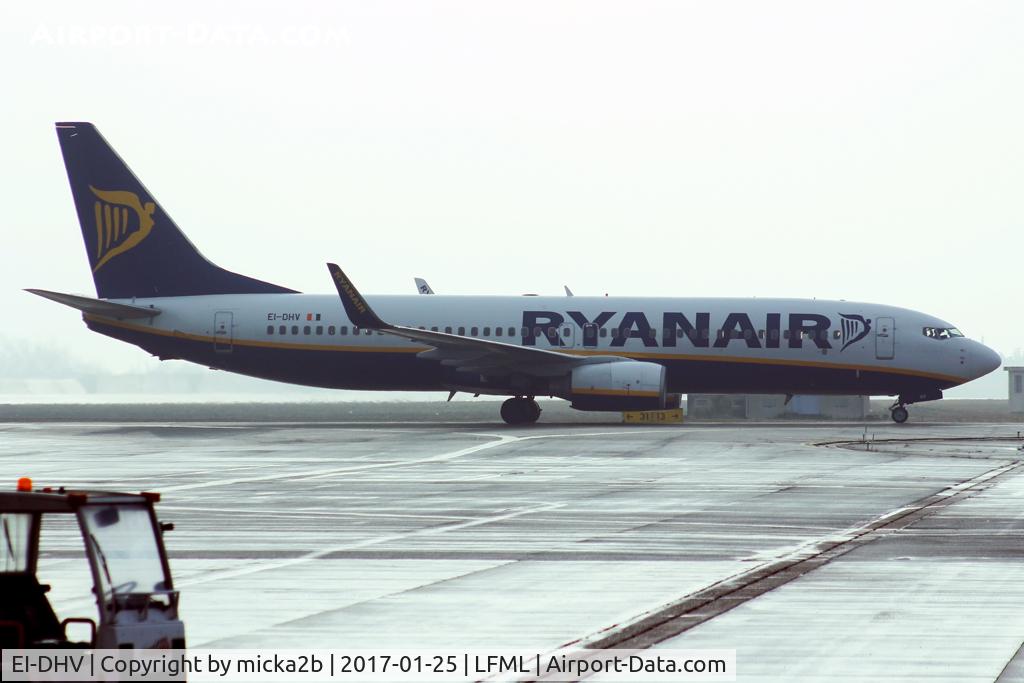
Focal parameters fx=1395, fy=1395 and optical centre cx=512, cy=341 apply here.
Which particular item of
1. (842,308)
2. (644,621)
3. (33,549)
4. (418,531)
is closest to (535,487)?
(418,531)

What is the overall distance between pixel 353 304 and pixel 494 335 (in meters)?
6.22

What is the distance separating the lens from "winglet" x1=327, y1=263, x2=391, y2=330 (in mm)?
45875

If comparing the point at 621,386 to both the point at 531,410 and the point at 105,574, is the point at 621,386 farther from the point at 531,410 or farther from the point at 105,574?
the point at 105,574

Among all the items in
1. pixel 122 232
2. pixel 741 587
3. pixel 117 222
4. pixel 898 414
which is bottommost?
pixel 898 414

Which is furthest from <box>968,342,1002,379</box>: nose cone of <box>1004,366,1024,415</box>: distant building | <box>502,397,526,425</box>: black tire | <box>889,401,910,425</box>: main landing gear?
<box>1004,366,1024,415</box>: distant building

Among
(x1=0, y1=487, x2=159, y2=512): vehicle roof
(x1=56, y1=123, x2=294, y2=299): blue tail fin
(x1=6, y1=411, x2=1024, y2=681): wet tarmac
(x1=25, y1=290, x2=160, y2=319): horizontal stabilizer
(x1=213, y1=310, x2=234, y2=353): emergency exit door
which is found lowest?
(x1=6, y1=411, x2=1024, y2=681): wet tarmac

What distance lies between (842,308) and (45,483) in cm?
3081

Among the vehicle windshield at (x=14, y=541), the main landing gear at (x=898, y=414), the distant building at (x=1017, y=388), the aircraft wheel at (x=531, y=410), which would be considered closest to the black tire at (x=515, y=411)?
the aircraft wheel at (x=531, y=410)

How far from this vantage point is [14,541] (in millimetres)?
8492

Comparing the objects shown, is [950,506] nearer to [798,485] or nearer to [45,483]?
[798,485]

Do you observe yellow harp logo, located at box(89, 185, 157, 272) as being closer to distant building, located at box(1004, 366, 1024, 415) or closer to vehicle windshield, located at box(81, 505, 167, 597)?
distant building, located at box(1004, 366, 1024, 415)

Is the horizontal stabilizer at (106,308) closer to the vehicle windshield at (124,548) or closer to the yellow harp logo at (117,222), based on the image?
the yellow harp logo at (117,222)

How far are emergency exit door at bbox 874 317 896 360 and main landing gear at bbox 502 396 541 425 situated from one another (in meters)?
12.3

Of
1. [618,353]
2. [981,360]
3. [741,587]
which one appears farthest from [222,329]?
[741,587]
